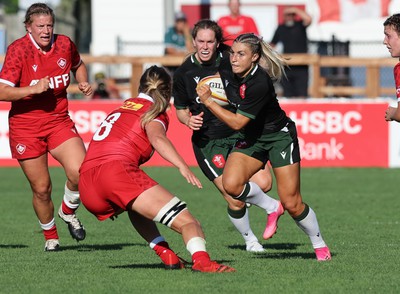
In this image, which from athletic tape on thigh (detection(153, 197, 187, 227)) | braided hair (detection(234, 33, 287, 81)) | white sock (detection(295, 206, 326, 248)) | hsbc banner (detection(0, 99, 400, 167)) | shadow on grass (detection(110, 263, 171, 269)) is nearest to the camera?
athletic tape on thigh (detection(153, 197, 187, 227))

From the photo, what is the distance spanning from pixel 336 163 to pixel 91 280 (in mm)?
11315

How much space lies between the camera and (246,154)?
8984 millimetres

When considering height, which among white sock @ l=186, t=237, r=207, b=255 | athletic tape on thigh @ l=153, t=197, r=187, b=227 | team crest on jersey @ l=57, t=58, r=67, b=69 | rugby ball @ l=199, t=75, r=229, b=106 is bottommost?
white sock @ l=186, t=237, r=207, b=255

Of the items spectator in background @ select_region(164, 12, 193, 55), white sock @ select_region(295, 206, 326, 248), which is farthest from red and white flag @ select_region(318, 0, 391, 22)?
white sock @ select_region(295, 206, 326, 248)

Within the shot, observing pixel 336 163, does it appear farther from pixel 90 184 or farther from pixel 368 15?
pixel 90 184

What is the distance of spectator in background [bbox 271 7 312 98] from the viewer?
19.9m

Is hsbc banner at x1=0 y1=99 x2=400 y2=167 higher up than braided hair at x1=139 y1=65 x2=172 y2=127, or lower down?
lower down

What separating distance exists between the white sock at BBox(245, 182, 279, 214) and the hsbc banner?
8653 millimetres

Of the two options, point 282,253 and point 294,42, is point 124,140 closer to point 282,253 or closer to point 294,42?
point 282,253

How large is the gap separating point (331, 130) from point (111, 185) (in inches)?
433

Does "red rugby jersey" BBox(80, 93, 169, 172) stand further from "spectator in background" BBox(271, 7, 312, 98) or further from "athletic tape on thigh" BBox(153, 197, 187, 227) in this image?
"spectator in background" BBox(271, 7, 312, 98)

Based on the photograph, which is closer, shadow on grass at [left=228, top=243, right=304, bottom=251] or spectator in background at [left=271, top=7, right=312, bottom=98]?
shadow on grass at [left=228, top=243, right=304, bottom=251]

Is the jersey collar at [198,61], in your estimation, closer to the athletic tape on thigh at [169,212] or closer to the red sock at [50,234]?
the red sock at [50,234]

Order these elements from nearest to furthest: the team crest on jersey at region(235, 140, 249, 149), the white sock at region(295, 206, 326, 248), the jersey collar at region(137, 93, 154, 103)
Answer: the jersey collar at region(137, 93, 154, 103)
the white sock at region(295, 206, 326, 248)
the team crest on jersey at region(235, 140, 249, 149)
